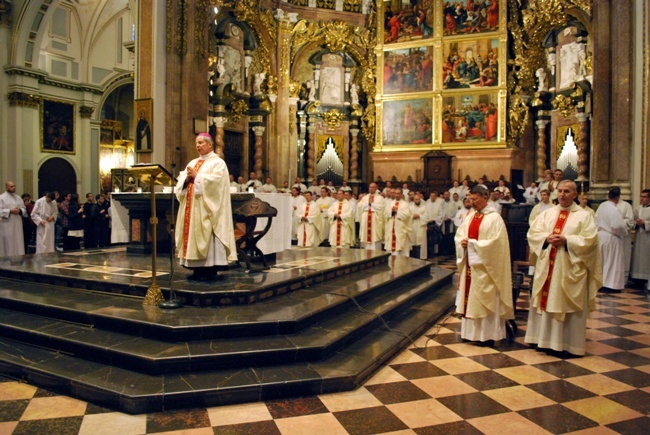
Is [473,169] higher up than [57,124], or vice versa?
[57,124]

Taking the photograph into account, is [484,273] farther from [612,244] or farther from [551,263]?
[612,244]

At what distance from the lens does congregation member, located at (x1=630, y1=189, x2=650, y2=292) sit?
9.60 meters

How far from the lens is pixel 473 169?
721 inches

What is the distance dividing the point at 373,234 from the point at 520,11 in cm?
1060

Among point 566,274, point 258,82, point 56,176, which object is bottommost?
point 566,274

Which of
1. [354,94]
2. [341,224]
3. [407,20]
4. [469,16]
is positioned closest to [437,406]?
[341,224]

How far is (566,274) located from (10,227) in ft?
34.9

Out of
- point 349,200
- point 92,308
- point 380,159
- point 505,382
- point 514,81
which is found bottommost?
point 505,382

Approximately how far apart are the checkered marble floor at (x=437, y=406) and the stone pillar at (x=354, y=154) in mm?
15291

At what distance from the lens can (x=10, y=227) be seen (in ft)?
36.6

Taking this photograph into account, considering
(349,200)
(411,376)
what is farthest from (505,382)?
(349,200)

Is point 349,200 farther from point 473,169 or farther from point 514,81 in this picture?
point 514,81

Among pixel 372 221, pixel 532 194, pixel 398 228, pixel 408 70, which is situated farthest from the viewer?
pixel 408 70

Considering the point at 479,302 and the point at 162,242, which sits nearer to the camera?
the point at 479,302
